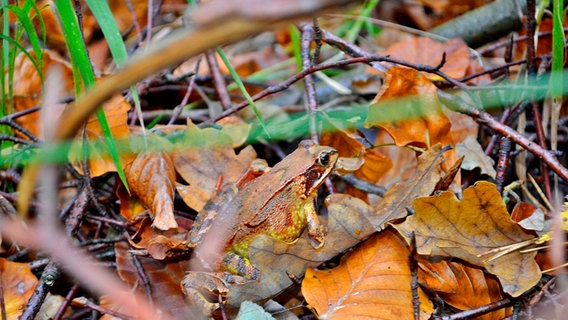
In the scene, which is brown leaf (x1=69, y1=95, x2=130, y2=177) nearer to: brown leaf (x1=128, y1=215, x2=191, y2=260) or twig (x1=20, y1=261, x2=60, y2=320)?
brown leaf (x1=128, y1=215, x2=191, y2=260)

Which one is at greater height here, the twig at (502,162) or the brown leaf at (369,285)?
the twig at (502,162)

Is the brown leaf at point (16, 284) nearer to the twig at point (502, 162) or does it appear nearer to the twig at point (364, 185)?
the twig at point (364, 185)

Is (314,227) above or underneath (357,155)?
underneath

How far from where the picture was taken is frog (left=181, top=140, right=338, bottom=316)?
202 centimetres

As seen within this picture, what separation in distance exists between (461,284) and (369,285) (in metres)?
0.33

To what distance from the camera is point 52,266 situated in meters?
2.18

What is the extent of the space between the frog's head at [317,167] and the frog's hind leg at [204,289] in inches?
23.9

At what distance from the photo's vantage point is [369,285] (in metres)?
1.95

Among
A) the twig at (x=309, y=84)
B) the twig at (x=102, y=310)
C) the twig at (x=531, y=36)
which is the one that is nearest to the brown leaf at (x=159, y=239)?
the twig at (x=102, y=310)

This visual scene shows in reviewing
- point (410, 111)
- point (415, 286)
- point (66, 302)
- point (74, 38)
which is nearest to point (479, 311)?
point (415, 286)

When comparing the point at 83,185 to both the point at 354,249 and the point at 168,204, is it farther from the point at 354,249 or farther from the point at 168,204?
the point at 354,249

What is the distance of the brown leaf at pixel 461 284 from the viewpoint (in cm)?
195

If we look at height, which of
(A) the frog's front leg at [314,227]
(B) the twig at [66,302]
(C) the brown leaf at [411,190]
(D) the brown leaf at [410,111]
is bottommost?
(B) the twig at [66,302]

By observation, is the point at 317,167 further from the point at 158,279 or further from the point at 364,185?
the point at 158,279
